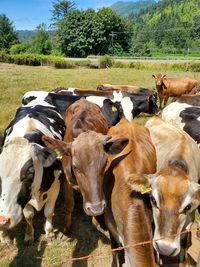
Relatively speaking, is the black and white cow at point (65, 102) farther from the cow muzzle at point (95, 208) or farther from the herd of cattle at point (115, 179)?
the cow muzzle at point (95, 208)

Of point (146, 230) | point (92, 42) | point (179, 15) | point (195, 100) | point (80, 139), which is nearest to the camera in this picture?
point (146, 230)

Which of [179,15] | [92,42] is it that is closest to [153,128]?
[92,42]

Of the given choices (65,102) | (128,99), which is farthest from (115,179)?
(128,99)

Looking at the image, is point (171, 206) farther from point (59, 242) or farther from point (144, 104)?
point (144, 104)

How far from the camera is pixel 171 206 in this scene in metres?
3.24

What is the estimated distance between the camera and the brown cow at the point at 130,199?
11.1 ft

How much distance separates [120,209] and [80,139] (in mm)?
859

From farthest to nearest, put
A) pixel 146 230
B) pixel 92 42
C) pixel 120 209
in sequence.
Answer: pixel 92 42 → pixel 120 209 → pixel 146 230

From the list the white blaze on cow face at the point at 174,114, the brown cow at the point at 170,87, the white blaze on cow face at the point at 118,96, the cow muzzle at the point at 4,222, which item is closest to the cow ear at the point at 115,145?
the cow muzzle at the point at 4,222

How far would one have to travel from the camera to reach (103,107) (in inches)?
319

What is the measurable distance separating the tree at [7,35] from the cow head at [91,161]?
206 ft

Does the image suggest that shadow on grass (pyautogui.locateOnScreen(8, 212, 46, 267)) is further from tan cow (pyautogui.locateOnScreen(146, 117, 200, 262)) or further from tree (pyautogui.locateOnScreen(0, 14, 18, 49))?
tree (pyautogui.locateOnScreen(0, 14, 18, 49))

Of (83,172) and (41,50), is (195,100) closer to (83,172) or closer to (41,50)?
(83,172)

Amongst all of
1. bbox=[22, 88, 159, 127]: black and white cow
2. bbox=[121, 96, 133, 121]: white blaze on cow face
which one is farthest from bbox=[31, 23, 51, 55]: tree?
bbox=[121, 96, 133, 121]: white blaze on cow face
